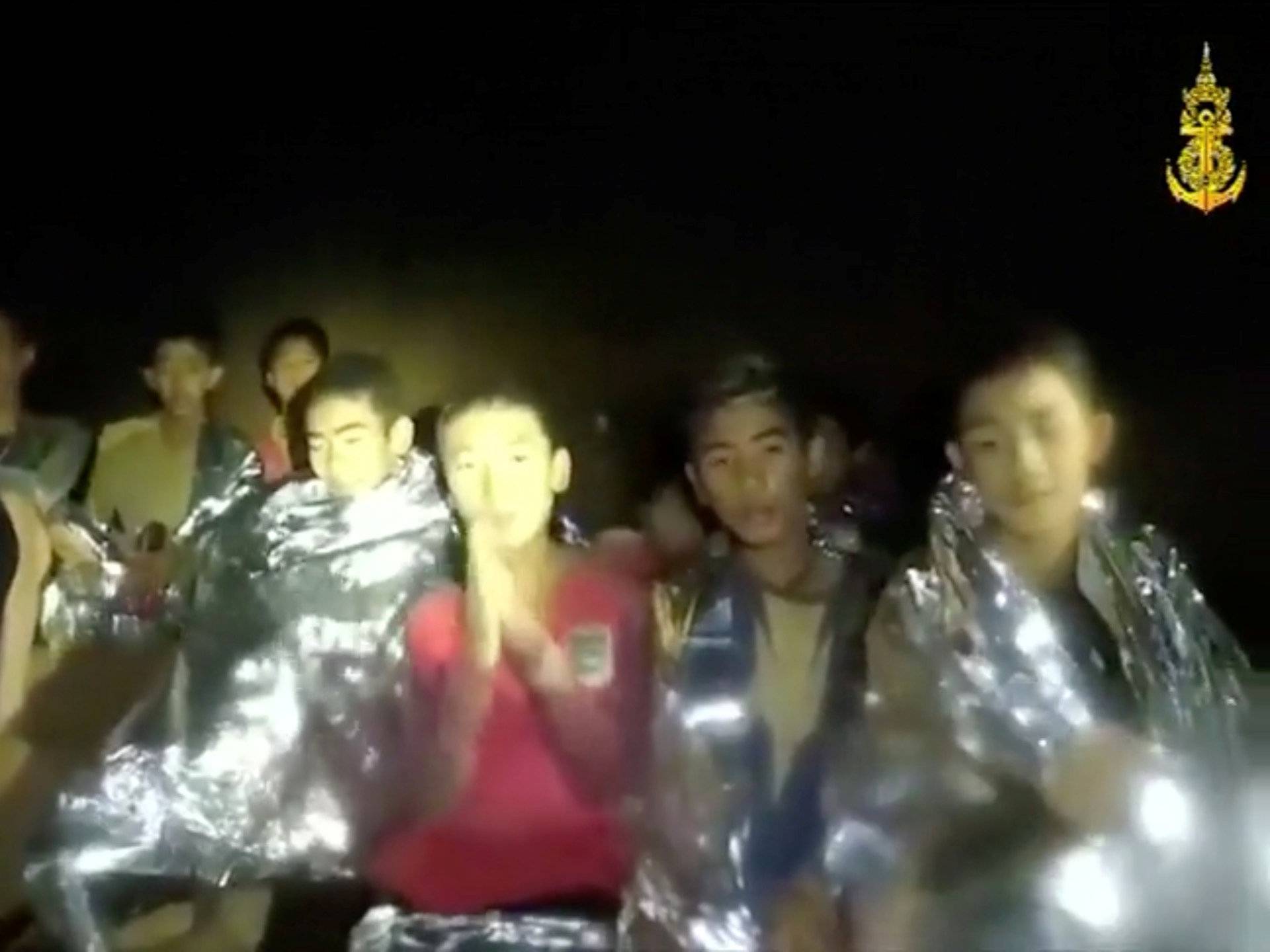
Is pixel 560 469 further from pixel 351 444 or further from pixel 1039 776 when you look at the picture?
pixel 1039 776

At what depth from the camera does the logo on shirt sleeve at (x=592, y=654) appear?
930 mm

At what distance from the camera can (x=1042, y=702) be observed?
91 centimetres

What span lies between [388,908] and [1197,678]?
41 cm

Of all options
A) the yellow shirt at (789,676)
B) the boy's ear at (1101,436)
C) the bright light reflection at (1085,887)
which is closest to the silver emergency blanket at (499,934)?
the yellow shirt at (789,676)

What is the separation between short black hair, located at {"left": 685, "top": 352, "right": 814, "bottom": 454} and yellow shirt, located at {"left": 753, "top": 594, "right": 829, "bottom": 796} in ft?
0.29

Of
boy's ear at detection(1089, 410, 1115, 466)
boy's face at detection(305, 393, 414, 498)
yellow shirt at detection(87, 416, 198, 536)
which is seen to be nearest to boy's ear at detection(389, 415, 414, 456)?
boy's face at detection(305, 393, 414, 498)

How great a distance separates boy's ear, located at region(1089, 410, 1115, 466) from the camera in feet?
3.05

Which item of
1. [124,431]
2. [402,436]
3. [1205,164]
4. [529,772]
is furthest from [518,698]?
[1205,164]

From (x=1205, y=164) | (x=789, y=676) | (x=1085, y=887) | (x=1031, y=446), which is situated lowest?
(x=1085, y=887)

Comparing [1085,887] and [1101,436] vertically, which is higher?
[1101,436]

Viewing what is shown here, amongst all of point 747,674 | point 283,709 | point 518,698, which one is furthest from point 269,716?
point 747,674

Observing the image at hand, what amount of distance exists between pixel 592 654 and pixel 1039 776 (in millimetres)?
221

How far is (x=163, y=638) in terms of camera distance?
96cm

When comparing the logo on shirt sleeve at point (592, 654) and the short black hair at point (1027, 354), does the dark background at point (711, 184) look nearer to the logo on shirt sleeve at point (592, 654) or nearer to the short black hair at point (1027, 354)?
the short black hair at point (1027, 354)
